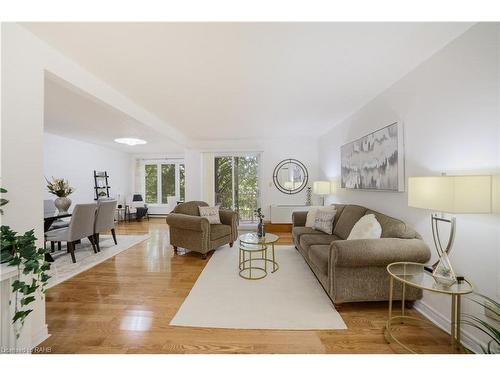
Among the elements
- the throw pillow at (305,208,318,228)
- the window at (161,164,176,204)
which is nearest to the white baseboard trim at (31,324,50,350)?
the throw pillow at (305,208,318,228)

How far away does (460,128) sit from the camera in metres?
1.71

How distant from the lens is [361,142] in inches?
127

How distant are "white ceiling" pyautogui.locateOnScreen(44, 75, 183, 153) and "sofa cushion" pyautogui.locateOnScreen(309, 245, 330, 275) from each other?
3010 millimetres

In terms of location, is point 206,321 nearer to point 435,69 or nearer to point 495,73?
point 495,73

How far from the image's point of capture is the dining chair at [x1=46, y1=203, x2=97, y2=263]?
3314 millimetres

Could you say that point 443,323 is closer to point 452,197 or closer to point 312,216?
point 452,197

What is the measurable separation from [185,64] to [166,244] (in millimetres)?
3498

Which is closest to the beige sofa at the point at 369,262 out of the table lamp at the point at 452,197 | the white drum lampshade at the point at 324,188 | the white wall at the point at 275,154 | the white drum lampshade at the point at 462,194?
the table lamp at the point at 452,197

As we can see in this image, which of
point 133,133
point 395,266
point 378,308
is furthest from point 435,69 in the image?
point 133,133

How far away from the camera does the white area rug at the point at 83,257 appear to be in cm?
287

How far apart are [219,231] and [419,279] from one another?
284 centimetres
